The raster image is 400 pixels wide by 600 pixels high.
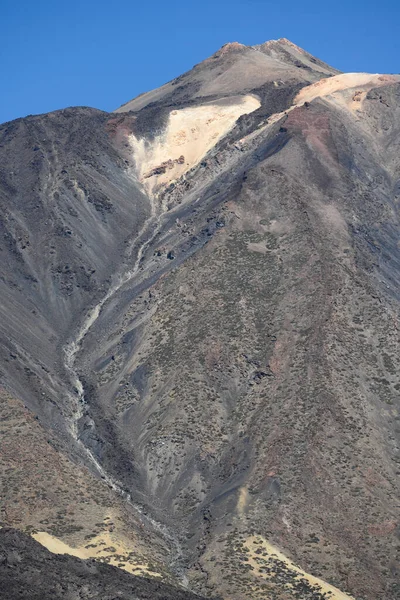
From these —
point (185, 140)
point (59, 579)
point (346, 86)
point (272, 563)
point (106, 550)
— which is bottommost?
point (272, 563)

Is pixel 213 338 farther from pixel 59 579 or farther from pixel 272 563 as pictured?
pixel 59 579

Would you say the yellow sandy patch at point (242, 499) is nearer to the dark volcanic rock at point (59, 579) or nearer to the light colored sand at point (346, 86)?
the dark volcanic rock at point (59, 579)

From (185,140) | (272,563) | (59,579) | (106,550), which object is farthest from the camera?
(185,140)

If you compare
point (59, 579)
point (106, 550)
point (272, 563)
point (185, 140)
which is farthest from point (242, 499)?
point (185, 140)

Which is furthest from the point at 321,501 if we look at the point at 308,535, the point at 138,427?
the point at 138,427

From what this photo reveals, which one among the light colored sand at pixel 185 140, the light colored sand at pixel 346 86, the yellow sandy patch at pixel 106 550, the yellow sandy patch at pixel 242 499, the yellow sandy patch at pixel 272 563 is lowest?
the yellow sandy patch at pixel 272 563

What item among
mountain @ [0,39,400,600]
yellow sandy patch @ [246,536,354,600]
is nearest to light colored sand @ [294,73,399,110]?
mountain @ [0,39,400,600]

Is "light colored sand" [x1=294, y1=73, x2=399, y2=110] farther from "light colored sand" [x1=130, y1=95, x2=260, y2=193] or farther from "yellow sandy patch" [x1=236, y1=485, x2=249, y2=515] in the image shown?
"yellow sandy patch" [x1=236, y1=485, x2=249, y2=515]

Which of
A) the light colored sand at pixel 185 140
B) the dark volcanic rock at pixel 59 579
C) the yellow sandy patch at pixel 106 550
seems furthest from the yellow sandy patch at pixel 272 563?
the light colored sand at pixel 185 140
